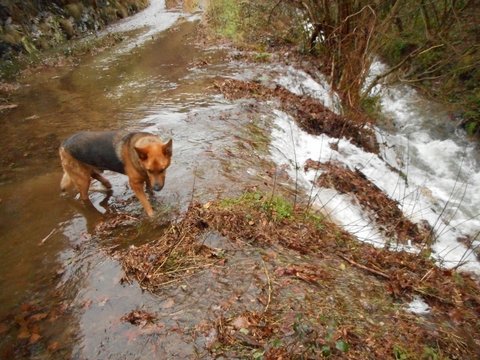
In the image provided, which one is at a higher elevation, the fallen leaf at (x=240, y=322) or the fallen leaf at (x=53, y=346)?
the fallen leaf at (x=240, y=322)

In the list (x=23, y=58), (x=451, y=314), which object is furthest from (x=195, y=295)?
(x=23, y=58)

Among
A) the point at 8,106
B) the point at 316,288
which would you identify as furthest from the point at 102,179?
the point at 8,106

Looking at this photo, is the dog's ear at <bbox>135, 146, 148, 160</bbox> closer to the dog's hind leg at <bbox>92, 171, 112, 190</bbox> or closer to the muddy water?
the muddy water

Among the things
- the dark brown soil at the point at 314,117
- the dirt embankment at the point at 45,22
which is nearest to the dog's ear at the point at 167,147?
the dark brown soil at the point at 314,117

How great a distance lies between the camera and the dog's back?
18.5 feet

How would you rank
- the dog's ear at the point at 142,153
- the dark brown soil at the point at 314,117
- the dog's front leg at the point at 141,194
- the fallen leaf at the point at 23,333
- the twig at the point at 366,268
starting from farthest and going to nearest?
the dark brown soil at the point at 314,117 → the dog's front leg at the point at 141,194 → the twig at the point at 366,268 → the dog's ear at the point at 142,153 → the fallen leaf at the point at 23,333

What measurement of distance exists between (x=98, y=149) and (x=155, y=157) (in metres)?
1.34

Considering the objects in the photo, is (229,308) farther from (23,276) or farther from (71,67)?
(71,67)

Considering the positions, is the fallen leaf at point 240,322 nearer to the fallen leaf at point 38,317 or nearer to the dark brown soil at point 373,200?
the fallen leaf at point 38,317

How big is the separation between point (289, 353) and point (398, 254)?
307cm

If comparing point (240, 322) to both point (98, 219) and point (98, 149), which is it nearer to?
point (98, 219)

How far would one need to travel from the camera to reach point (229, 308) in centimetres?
388

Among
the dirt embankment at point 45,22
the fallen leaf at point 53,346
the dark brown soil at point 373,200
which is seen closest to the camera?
the fallen leaf at point 53,346

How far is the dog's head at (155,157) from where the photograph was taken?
488 centimetres
